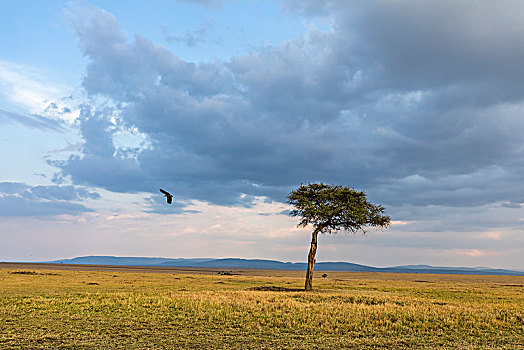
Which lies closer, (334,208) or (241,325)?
(241,325)

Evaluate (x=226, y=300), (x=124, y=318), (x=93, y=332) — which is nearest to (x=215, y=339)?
(x=93, y=332)

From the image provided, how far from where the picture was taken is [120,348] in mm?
16781

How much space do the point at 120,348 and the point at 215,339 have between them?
4.01 meters

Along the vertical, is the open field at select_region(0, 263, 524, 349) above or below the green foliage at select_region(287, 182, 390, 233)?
below

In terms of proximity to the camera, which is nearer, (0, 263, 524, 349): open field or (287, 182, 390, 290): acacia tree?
(0, 263, 524, 349): open field

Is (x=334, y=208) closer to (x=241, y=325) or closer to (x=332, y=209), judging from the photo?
(x=332, y=209)

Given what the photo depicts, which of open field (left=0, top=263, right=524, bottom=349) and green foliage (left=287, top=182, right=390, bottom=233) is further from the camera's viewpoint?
green foliage (left=287, top=182, right=390, bottom=233)

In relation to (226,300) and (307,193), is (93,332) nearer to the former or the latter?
(226,300)

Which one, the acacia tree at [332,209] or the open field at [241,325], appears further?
the acacia tree at [332,209]

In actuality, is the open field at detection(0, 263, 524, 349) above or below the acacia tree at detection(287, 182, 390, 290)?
below

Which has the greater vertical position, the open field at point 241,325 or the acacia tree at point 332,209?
the acacia tree at point 332,209

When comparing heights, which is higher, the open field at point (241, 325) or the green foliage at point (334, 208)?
the green foliage at point (334, 208)

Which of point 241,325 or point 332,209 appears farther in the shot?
point 332,209

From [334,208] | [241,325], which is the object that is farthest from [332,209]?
[241,325]
